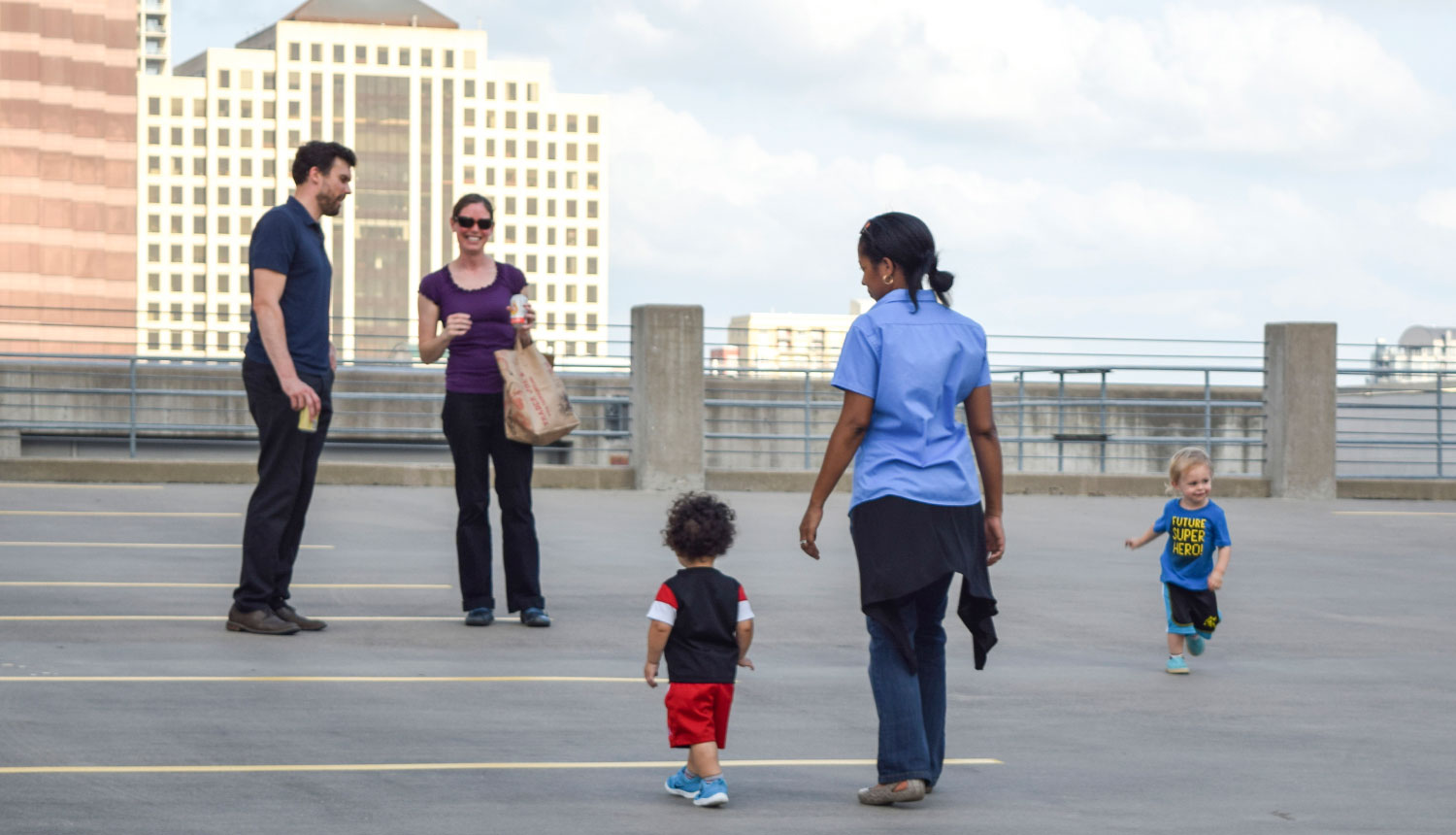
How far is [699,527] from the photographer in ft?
17.1

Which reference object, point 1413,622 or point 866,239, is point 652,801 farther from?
point 1413,622

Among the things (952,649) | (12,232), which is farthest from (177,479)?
(12,232)

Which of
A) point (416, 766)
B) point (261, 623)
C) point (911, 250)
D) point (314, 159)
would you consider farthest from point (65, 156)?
point (911, 250)

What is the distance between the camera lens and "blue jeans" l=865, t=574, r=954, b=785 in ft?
17.1

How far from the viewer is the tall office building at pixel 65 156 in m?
58.6

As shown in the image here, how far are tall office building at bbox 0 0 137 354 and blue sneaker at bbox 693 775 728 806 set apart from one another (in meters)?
55.1

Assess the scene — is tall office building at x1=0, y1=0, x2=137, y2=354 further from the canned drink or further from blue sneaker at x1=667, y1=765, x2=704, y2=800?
blue sneaker at x1=667, y1=765, x2=704, y2=800

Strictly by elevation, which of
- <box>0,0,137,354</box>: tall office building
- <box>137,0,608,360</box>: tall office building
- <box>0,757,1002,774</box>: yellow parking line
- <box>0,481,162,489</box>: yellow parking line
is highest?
<box>137,0,608,360</box>: tall office building

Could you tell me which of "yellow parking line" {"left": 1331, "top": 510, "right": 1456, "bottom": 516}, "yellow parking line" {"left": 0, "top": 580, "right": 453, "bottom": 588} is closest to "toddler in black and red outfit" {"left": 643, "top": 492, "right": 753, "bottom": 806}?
"yellow parking line" {"left": 0, "top": 580, "right": 453, "bottom": 588}

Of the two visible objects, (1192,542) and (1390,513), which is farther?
(1390,513)

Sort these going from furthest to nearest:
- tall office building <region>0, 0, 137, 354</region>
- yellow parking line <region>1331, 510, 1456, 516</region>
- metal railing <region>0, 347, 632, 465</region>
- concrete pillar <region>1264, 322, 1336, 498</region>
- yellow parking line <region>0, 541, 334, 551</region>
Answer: tall office building <region>0, 0, 137, 354</region>, metal railing <region>0, 347, 632, 465</region>, concrete pillar <region>1264, 322, 1336, 498</region>, yellow parking line <region>1331, 510, 1456, 516</region>, yellow parking line <region>0, 541, 334, 551</region>

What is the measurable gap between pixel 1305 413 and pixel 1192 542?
13.0m

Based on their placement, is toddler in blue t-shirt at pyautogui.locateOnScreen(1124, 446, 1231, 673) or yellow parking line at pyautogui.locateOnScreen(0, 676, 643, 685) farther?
toddler in blue t-shirt at pyautogui.locateOnScreen(1124, 446, 1231, 673)

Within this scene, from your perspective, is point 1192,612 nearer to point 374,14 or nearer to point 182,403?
point 182,403
